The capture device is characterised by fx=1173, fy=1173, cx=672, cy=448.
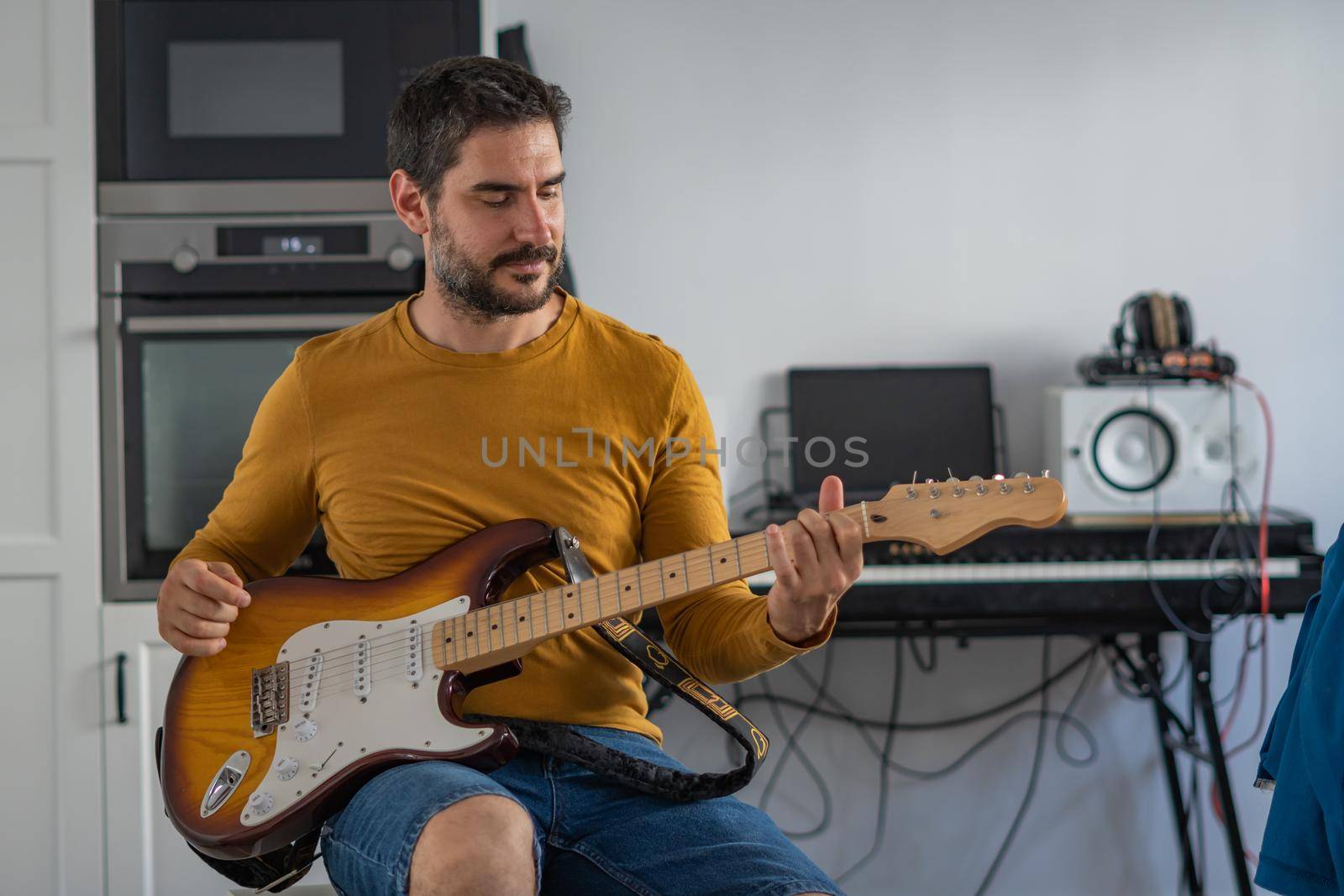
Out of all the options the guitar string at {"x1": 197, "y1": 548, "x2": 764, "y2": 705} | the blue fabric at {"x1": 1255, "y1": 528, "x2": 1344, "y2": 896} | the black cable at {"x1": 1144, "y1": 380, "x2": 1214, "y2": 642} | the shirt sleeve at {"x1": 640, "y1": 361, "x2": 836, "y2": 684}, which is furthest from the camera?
the black cable at {"x1": 1144, "y1": 380, "x2": 1214, "y2": 642}

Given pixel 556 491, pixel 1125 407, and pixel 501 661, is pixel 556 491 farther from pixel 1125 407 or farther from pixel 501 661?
pixel 1125 407

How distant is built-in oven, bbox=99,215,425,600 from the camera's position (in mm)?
2174

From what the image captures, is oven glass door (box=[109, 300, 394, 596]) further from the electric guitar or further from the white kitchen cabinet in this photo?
the electric guitar

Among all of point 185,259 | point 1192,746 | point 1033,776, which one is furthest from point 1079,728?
point 185,259

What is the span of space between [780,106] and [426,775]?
1.94 meters

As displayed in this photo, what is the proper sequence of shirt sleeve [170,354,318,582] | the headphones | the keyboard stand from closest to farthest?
1. shirt sleeve [170,354,318,582]
2. the keyboard stand
3. the headphones

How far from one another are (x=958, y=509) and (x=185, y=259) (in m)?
1.60

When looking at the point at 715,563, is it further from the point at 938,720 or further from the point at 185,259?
the point at 938,720

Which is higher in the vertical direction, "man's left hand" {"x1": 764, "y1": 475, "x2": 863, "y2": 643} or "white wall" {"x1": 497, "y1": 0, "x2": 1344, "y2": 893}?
"white wall" {"x1": 497, "y1": 0, "x2": 1344, "y2": 893}

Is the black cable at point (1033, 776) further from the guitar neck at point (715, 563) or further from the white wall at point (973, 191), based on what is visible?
the guitar neck at point (715, 563)

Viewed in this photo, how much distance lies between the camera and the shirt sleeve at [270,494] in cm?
149

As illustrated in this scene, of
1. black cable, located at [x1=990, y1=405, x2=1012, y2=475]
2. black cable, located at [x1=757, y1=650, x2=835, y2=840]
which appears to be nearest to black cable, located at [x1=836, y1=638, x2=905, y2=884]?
black cable, located at [x1=757, y1=650, x2=835, y2=840]

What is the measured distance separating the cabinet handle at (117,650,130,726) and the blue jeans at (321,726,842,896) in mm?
1102

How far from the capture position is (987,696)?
8.95ft
